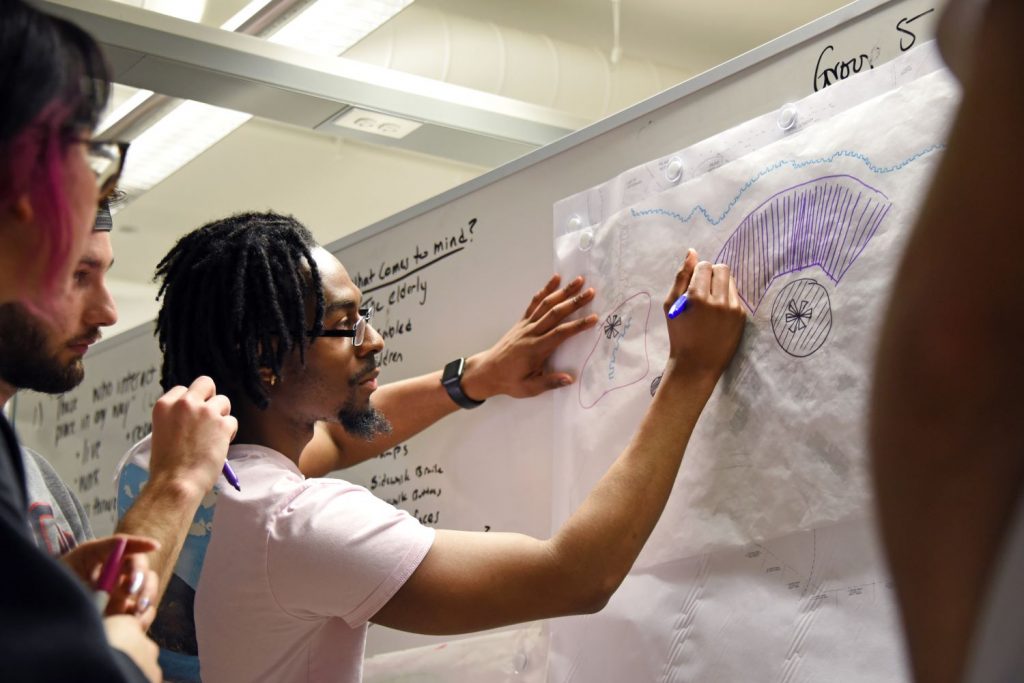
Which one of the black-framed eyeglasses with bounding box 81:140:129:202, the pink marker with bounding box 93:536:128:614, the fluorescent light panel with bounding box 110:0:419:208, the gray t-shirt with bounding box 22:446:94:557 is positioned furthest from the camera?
the fluorescent light panel with bounding box 110:0:419:208

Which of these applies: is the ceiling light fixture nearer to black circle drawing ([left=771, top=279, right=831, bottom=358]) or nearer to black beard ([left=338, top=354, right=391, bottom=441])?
black beard ([left=338, top=354, right=391, bottom=441])

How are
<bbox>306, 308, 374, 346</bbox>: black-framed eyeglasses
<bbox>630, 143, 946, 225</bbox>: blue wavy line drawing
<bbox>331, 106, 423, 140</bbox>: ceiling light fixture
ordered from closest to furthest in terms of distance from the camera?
<bbox>630, 143, 946, 225</bbox>: blue wavy line drawing, <bbox>306, 308, 374, 346</bbox>: black-framed eyeglasses, <bbox>331, 106, 423, 140</bbox>: ceiling light fixture

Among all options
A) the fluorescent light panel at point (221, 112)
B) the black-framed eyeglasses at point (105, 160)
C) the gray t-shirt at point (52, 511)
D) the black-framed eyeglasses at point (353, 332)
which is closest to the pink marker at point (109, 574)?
the black-framed eyeglasses at point (105, 160)

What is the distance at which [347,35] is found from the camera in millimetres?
2637

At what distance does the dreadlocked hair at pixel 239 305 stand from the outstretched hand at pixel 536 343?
0.31m

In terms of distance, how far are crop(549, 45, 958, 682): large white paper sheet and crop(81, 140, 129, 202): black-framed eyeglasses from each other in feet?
2.51

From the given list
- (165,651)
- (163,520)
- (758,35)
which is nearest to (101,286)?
(165,651)

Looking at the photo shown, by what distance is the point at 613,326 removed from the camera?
1.56 meters

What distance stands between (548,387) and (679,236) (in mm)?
337

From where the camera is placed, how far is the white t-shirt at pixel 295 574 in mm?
1278

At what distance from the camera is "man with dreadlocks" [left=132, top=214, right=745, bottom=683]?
4.17ft

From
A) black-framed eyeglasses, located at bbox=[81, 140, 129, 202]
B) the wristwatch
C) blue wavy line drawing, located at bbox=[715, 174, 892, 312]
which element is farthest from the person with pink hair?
the wristwatch

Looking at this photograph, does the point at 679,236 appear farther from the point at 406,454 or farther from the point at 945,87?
the point at 406,454

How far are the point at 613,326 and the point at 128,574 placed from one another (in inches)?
33.1
